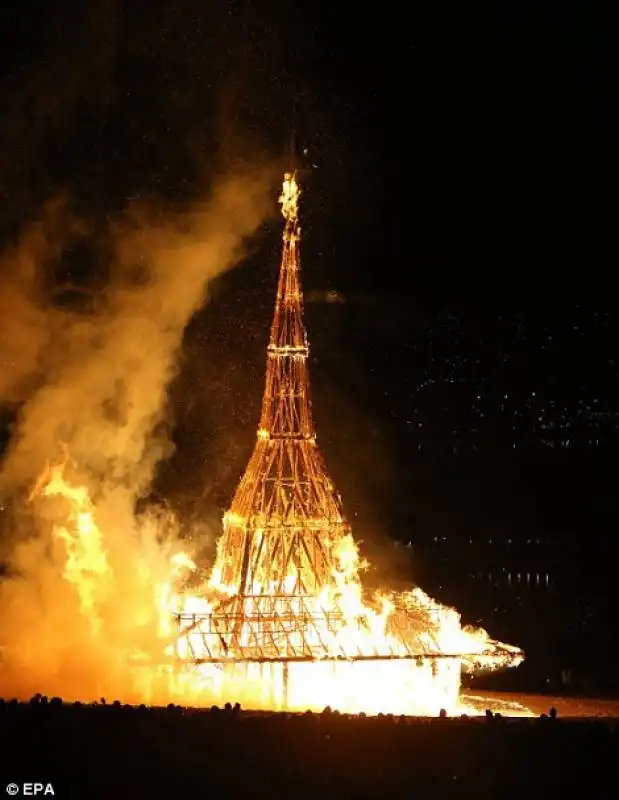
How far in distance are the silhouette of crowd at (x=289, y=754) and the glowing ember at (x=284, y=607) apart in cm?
656

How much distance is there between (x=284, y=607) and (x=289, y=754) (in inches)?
385

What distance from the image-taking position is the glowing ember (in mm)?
28422

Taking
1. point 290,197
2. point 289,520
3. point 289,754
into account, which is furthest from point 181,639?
point 290,197

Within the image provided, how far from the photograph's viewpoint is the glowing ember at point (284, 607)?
93.2 ft

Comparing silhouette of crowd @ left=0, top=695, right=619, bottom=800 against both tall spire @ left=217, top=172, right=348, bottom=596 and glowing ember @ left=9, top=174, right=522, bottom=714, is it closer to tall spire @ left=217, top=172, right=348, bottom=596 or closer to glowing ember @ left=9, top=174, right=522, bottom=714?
glowing ember @ left=9, top=174, right=522, bottom=714

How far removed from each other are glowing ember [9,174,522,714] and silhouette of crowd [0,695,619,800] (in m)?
6.56

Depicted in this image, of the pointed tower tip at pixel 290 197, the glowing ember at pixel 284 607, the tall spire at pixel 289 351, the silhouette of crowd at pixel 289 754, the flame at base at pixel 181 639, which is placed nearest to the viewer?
the silhouette of crowd at pixel 289 754

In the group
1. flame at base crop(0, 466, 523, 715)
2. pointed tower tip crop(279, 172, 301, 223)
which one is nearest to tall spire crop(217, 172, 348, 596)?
pointed tower tip crop(279, 172, 301, 223)

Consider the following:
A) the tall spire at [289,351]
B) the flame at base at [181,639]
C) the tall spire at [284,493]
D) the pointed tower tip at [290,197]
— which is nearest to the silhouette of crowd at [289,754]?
the flame at base at [181,639]

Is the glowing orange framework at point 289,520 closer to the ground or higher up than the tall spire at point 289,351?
closer to the ground

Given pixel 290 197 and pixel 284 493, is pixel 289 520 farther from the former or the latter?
pixel 290 197

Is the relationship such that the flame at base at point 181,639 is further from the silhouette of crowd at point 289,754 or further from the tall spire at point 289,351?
the silhouette of crowd at point 289,754

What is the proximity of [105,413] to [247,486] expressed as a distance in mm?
3886

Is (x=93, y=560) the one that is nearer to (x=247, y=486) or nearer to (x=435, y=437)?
(x=247, y=486)
